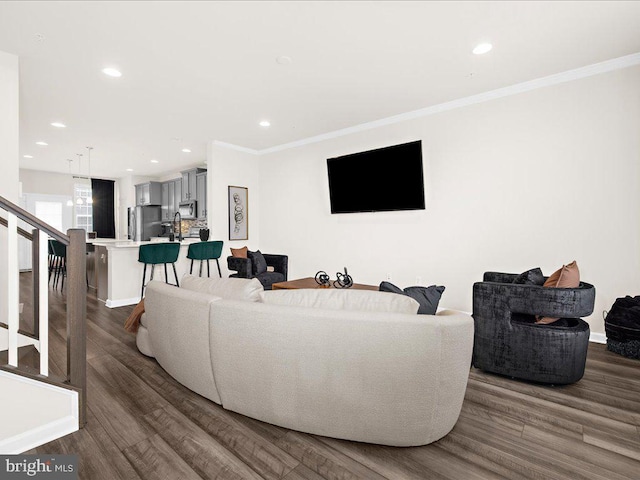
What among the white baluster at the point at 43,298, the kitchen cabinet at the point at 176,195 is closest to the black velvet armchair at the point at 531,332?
the white baluster at the point at 43,298

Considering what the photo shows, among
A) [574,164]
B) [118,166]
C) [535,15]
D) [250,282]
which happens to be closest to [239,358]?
[250,282]

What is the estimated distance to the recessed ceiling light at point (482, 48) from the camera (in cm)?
281

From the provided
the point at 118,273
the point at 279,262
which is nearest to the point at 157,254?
the point at 118,273

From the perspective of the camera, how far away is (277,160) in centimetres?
618

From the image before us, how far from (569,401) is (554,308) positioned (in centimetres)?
61

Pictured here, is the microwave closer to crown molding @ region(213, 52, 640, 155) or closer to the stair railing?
crown molding @ region(213, 52, 640, 155)

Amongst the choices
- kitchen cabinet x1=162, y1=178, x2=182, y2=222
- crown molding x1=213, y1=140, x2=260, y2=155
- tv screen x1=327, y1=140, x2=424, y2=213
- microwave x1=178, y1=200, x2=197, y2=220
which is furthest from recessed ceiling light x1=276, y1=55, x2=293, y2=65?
kitchen cabinet x1=162, y1=178, x2=182, y2=222

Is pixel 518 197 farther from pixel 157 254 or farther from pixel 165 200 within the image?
pixel 165 200

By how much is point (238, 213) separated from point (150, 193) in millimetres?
3975

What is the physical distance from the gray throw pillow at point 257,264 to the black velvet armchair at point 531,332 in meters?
3.20

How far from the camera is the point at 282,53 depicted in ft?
9.57

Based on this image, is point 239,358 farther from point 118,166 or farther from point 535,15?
point 118,166

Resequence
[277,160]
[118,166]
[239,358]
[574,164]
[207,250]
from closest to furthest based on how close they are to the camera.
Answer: [239,358]
[574,164]
[207,250]
[277,160]
[118,166]

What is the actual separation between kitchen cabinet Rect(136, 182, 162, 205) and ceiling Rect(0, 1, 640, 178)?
3.91 metres
